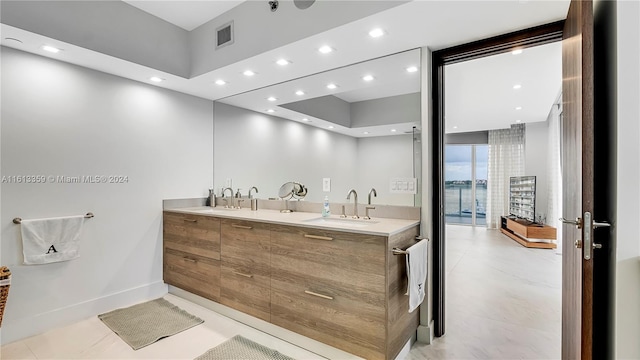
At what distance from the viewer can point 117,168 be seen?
2.92 meters

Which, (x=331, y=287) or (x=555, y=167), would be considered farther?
(x=555, y=167)

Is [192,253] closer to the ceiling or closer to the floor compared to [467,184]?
closer to the floor

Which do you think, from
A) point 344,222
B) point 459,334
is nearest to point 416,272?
point 344,222

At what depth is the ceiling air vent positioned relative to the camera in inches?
103

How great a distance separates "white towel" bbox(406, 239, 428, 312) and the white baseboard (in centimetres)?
265

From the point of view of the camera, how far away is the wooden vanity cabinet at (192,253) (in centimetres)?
275

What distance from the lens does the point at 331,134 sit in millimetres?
3059

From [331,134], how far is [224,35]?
1.31m

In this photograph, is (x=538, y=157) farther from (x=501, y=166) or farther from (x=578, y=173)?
(x=578, y=173)

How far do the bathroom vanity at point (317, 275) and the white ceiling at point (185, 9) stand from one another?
1.80 m

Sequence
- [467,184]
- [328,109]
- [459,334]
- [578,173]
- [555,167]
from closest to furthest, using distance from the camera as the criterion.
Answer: [578,173]
[459,334]
[328,109]
[555,167]
[467,184]

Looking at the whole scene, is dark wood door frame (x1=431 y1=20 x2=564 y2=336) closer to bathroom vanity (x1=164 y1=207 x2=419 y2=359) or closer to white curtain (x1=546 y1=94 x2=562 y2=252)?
bathroom vanity (x1=164 y1=207 x2=419 y2=359)

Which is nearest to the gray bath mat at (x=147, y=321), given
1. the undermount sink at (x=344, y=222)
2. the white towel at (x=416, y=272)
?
the undermount sink at (x=344, y=222)

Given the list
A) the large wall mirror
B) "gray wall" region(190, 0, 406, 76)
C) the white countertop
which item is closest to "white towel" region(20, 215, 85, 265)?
the white countertop
